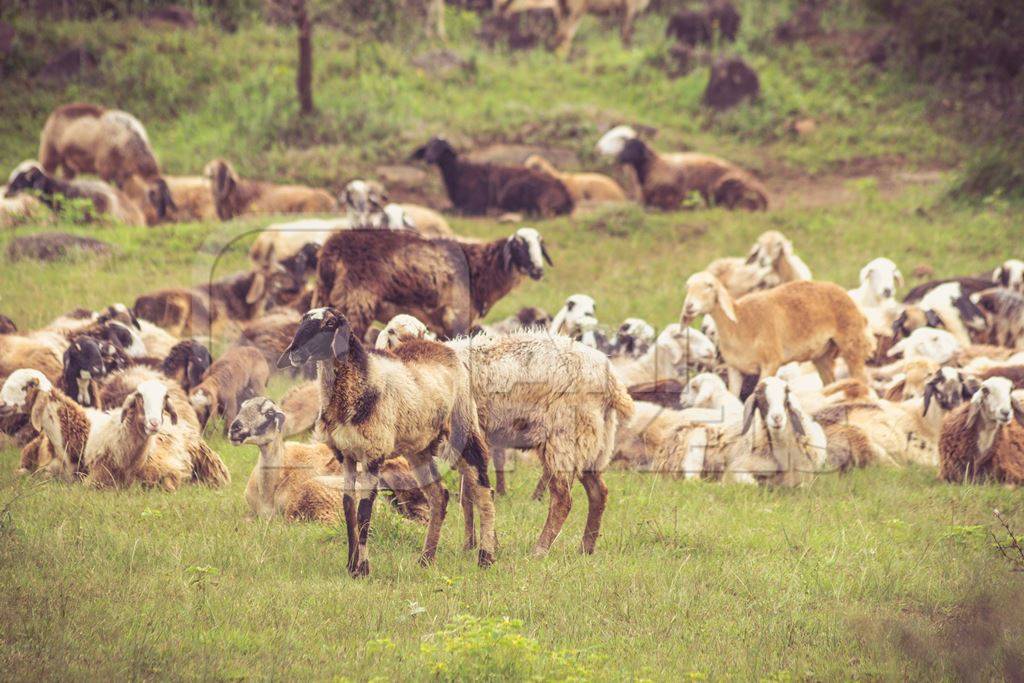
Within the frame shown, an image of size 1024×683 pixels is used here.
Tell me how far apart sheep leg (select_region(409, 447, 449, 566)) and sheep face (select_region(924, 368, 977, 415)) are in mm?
4972

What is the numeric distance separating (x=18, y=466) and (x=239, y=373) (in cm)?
220

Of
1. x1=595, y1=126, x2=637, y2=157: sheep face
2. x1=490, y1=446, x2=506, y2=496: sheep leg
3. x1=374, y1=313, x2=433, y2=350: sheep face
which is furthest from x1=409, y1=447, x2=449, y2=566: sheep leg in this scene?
x1=595, y1=126, x2=637, y2=157: sheep face

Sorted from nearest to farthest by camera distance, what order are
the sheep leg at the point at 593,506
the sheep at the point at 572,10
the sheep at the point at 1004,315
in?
the sheep leg at the point at 593,506 < the sheep at the point at 1004,315 < the sheep at the point at 572,10

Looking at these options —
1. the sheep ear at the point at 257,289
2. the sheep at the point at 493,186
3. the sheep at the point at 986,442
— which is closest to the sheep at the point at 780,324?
the sheep at the point at 986,442

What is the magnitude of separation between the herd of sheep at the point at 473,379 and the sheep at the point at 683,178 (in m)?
3.84

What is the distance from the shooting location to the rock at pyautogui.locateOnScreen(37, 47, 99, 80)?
916 inches

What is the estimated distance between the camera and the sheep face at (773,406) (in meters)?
9.60

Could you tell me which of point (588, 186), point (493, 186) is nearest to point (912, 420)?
point (493, 186)

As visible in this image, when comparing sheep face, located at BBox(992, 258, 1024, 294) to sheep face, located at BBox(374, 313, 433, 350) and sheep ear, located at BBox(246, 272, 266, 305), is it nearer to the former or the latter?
sheep face, located at BBox(374, 313, 433, 350)

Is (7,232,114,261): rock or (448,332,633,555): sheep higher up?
(448,332,633,555): sheep

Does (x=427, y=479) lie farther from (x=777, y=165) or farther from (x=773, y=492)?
(x=777, y=165)

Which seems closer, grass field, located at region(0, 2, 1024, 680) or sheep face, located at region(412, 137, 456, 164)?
grass field, located at region(0, 2, 1024, 680)

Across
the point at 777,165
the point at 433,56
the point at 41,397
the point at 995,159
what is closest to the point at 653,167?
the point at 777,165

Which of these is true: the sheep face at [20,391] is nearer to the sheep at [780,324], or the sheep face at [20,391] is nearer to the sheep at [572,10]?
the sheep at [780,324]
